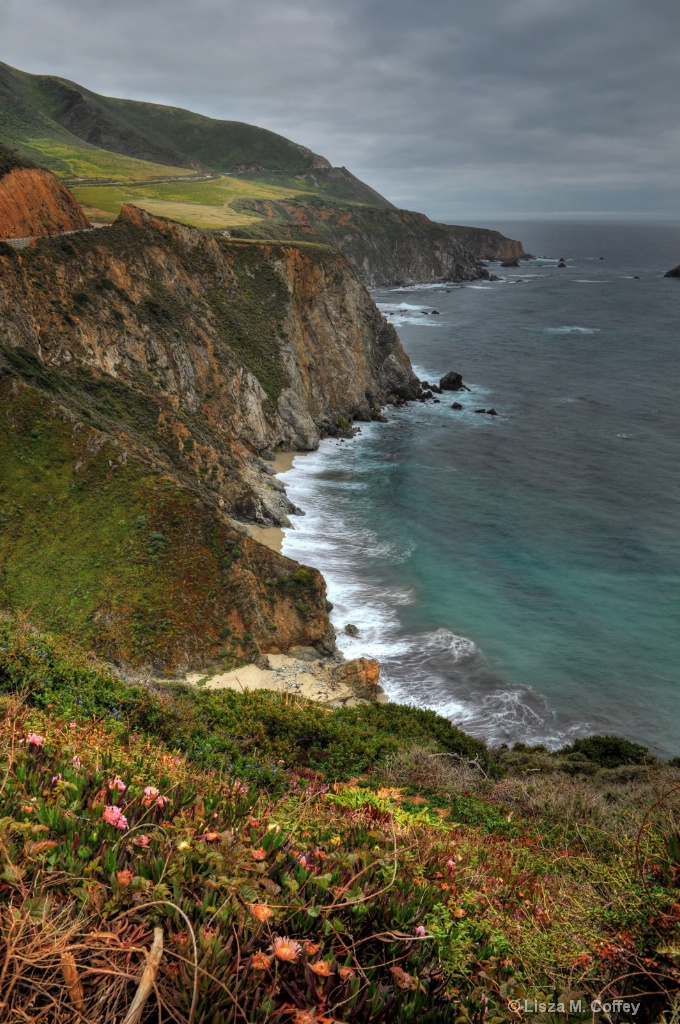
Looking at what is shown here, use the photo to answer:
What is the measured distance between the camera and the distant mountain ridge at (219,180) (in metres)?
78.6

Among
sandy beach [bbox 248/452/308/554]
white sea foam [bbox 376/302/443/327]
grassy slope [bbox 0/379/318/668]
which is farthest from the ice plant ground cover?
white sea foam [bbox 376/302/443/327]

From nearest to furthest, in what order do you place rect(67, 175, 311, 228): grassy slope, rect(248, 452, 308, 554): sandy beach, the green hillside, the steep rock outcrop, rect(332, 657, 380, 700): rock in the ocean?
rect(332, 657, 380, 700): rock in the ocean
rect(248, 452, 308, 554): sandy beach
rect(67, 175, 311, 228): grassy slope
the green hillside
the steep rock outcrop

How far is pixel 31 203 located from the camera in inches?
1599

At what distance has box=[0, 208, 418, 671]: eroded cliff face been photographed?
2242 centimetres

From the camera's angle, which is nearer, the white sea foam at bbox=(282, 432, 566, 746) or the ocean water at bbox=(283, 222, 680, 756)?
the white sea foam at bbox=(282, 432, 566, 746)

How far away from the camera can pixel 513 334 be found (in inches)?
3834

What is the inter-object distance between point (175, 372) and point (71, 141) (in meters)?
107

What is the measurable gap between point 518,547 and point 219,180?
105455 mm

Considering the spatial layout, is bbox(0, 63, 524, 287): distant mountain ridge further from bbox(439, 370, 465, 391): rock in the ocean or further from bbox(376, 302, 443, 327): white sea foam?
bbox(439, 370, 465, 391): rock in the ocean

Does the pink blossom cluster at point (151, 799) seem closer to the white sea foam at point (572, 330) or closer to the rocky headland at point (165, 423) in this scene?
the rocky headland at point (165, 423)

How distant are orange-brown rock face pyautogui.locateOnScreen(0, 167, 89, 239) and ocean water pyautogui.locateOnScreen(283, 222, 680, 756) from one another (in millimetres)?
22098

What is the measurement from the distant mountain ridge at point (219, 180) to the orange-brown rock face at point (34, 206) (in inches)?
401

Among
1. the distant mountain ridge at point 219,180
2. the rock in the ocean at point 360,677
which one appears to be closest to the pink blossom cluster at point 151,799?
the rock in the ocean at point 360,677

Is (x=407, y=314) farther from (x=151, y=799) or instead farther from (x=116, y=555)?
(x=151, y=799)
